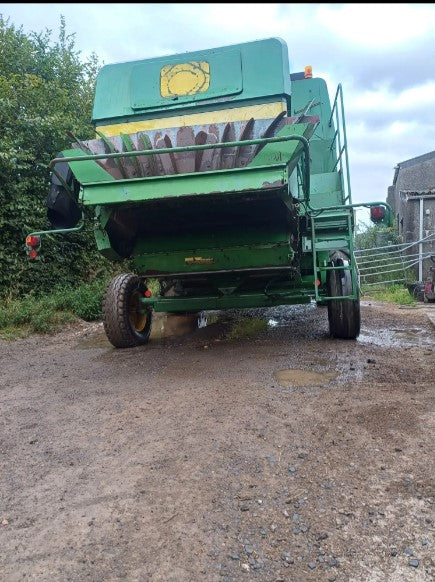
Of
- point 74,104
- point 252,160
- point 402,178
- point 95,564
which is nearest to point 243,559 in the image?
point 95,564

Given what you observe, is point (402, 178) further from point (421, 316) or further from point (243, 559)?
point (243, 559)

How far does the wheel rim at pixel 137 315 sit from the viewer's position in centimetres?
588

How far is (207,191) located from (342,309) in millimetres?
2131

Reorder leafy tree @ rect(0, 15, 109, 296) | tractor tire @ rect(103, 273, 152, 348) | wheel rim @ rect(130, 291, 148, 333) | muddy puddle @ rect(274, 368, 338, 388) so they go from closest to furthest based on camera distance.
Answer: muddy puddle @ rect(274, 368, 338, 388)
tractor tire @ rect(103, 273, 152, 348)
wheel rim @ rect(130, 291, 148, 333)
leafy tree @ rect(0, 15, 109, 296)

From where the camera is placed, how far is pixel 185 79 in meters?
5.20

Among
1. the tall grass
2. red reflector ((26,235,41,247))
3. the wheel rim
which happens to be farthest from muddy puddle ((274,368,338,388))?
the tall grass

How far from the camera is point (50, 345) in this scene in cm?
673

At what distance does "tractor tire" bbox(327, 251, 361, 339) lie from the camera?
5.27 meters

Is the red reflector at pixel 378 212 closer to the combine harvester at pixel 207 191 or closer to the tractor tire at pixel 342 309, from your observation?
the combine harvester at pixel 207 191

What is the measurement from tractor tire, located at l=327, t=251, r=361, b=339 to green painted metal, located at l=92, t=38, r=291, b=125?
1866 millimetres

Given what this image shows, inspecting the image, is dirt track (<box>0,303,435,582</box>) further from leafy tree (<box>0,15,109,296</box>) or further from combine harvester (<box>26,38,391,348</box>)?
leafy tree (<box>0,15,109,296</box>)

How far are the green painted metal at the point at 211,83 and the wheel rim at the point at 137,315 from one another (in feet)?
6.33

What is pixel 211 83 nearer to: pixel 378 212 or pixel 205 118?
pixel 205 118

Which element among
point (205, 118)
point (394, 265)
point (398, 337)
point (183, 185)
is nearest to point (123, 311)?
point (183, 185)
